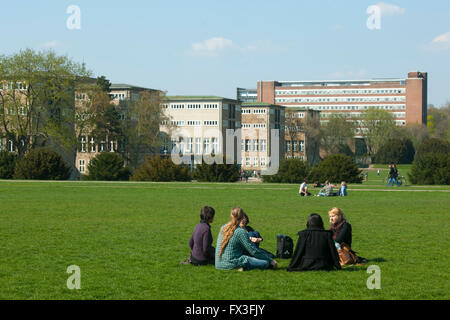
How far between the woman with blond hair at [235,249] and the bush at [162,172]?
4902 centimetres

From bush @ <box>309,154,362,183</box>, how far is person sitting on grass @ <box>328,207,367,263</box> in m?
44.7

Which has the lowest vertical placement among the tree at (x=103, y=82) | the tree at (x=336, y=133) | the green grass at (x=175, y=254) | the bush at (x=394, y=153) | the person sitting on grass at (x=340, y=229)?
the green grass at (x=175, y=254)

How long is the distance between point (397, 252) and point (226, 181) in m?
47.1

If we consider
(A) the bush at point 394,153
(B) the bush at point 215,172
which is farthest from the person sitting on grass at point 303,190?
(A) the bush at point 394,153

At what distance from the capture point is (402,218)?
970 inches

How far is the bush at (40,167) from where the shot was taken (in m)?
63.6

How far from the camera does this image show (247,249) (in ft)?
43.6

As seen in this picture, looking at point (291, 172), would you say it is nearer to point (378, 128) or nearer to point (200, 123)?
point (200, 123)

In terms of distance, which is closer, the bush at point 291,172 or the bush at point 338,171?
the bush at point 338,171

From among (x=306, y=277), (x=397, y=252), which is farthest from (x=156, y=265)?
(x=397, y=252)

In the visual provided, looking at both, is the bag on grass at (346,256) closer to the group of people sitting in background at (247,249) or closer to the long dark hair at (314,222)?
the group of people sitting in background at (247,249)

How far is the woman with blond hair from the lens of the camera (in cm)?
1316

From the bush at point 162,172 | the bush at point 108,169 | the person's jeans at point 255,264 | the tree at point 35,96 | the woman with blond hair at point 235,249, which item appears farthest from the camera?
the tree at point 35,96
